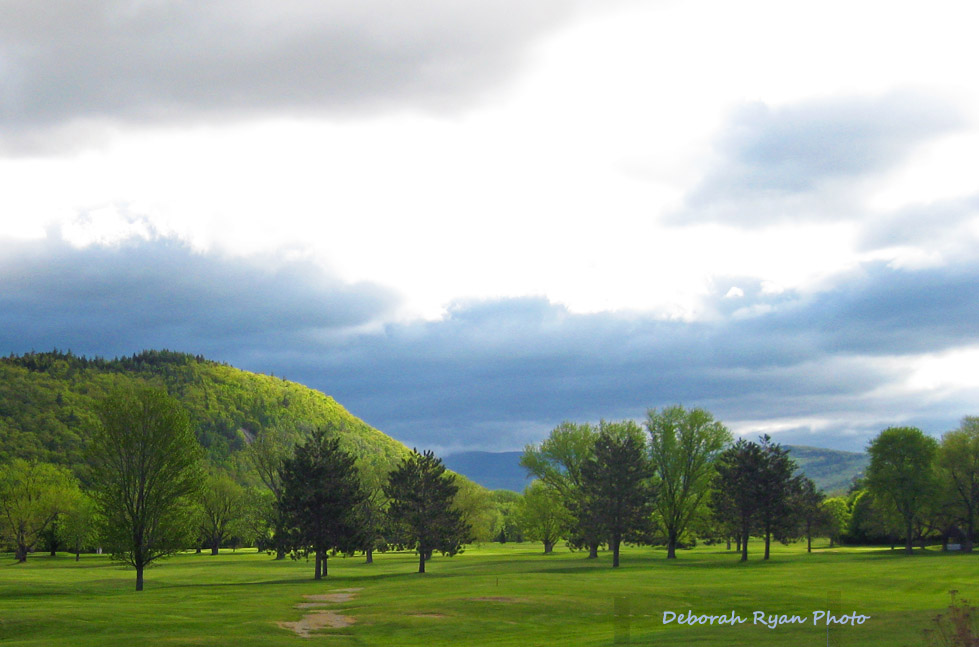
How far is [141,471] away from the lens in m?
63.5

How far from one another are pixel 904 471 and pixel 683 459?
29.2 meters

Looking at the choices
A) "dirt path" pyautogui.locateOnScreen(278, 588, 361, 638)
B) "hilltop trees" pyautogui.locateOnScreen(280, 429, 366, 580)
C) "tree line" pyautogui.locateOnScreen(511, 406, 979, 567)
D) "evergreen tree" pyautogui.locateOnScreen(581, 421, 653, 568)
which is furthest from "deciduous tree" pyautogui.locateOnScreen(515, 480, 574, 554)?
"dirt path" pyautogui.locateOnScreen(278, 588, 361, 638)

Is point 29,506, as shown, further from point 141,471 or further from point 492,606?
point 492,606

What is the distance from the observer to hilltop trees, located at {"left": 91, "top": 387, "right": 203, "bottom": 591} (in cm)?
6288

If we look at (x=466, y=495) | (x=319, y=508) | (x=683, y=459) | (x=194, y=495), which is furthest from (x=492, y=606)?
(x=466, y=495)

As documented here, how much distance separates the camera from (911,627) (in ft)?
104

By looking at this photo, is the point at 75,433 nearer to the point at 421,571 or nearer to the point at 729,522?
the point at 421,571

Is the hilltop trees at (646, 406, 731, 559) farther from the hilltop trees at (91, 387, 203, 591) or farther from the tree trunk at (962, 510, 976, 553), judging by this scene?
the hilltop trees at (91, 387, 203, 591)

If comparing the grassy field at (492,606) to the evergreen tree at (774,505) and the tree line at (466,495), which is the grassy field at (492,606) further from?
the evergreen tree at (774,505)

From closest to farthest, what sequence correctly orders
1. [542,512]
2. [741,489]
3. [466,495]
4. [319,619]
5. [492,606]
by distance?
1. [319,619]
2. [492,606]
3. [741,489]
4. [542,512]
5. [466,495]

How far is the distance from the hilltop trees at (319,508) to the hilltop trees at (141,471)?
405 inches

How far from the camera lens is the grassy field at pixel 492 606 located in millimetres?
33094

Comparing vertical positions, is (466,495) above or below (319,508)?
below

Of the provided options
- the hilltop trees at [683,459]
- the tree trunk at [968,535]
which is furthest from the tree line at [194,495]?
the tree trunk at [968,535]
